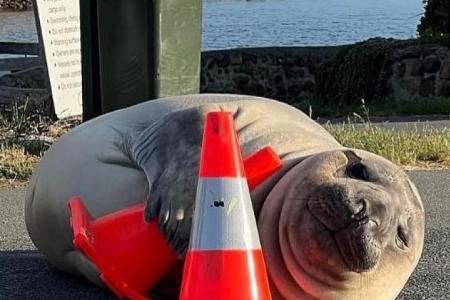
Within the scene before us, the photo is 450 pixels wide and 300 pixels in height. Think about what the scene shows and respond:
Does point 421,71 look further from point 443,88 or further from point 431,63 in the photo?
point 443,88

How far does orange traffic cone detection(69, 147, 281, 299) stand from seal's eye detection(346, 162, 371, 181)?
0.97ft

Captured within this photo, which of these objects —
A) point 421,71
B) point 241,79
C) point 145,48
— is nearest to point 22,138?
point 145,48

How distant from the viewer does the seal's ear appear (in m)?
3.44

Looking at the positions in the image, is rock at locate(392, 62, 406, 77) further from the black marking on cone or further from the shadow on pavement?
the black marking on cone

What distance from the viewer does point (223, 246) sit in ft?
9.99

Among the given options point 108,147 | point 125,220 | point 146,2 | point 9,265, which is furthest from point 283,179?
point 146,2

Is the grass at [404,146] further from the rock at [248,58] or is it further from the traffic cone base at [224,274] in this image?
the rock at [248,58]

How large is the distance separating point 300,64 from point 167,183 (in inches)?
584

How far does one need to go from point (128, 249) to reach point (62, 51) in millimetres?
7416

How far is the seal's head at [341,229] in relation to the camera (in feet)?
9.91

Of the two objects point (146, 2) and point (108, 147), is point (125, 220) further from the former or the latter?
point (146, 2)

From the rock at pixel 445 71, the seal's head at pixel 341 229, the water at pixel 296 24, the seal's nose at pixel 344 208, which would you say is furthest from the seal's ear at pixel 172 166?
the water at pixel 296 24

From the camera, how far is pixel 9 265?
4762 millimetres

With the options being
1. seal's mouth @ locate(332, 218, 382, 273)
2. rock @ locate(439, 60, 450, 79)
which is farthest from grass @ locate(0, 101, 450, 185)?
rock @ locate(439, 60, 450, 79)
